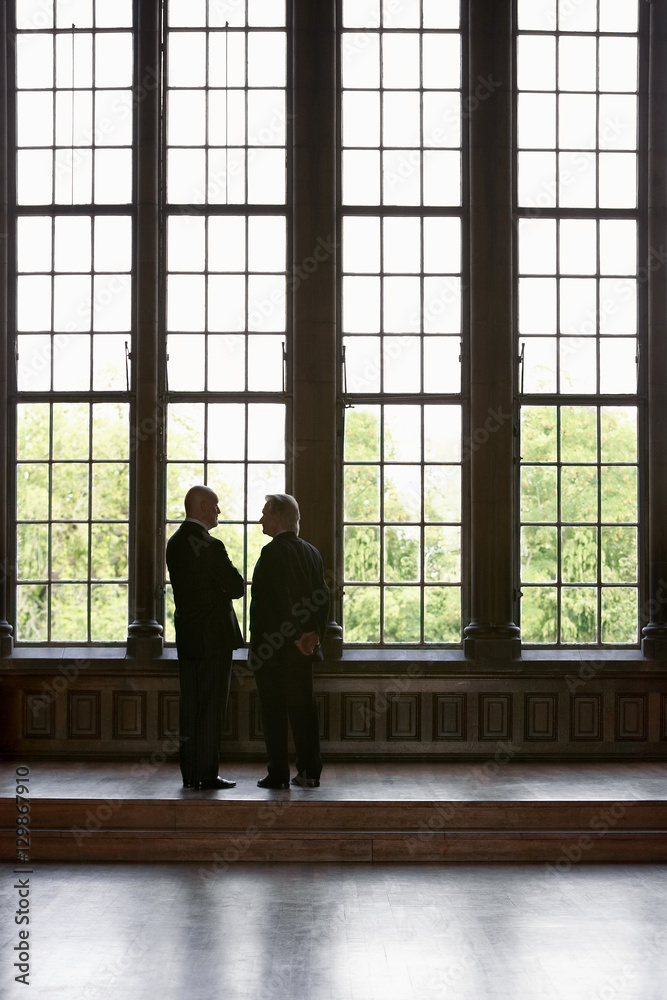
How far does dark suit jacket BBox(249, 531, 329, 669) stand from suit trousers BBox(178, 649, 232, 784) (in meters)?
0.21

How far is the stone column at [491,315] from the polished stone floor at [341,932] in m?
2.15

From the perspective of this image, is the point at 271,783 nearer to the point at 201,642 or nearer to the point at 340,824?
the point at 340,824

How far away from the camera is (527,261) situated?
661 cm

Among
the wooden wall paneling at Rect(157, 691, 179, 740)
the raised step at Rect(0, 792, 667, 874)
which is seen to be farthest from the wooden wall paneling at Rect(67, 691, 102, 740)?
the raised step at Rect(0, 792, 667, 874)

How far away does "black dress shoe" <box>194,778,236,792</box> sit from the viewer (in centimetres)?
529

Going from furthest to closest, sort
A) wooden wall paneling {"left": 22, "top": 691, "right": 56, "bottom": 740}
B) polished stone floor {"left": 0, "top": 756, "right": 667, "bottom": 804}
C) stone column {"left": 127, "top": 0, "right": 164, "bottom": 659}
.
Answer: stone column {"left": 127, "top": 0, "right": 164, "bottom": 659} → wooden wall paneling {"left": 22, "top": 691, "right": 56, "bottom": 740} → polished stone floor {"left": 0, "top": 756, "right": 667, "bottom": 804}

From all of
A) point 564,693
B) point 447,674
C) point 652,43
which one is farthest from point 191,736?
point 652,43

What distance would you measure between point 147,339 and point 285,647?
2.34m

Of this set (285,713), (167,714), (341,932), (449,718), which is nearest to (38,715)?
(167,714)

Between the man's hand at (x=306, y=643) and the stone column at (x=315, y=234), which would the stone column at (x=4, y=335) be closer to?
the stone column at (x=315, y=234)

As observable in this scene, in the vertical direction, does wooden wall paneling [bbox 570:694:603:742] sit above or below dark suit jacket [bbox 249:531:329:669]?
below

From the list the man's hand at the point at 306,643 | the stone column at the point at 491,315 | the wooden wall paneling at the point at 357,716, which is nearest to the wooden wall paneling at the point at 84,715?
the wooden wall paneling at the point at 357,716

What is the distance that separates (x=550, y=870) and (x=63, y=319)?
4443 mm

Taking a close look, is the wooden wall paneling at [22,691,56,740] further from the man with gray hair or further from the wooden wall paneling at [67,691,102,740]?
the man with gray hair
